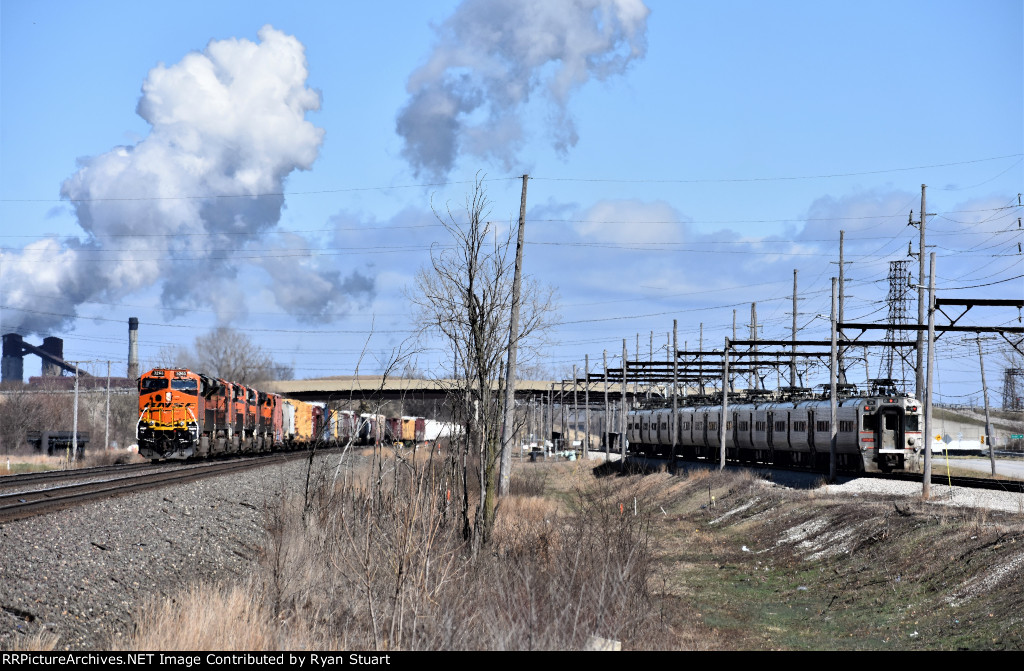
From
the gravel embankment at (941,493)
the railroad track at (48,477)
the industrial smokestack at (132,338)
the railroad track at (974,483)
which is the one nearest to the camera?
the gravel embankment at (941,493)

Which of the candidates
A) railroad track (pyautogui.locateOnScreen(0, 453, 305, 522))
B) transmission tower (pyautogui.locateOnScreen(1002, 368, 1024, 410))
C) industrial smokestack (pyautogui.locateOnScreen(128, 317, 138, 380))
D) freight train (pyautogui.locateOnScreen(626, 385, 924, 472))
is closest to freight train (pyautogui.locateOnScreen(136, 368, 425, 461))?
railroad track (pyautogui.locateOnScreen(0, 453, 305, 522))

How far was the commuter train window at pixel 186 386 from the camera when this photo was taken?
4203cm

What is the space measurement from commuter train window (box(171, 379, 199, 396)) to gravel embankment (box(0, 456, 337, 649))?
18.3 meters

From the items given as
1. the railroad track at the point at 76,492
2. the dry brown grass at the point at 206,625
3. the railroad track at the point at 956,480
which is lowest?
the railroad track at the point at 956,480

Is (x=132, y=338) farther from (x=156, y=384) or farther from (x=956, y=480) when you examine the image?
(x=956, y=480)

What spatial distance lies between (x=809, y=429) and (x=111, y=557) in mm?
37381

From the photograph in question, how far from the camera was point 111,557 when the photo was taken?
1502 centimetres

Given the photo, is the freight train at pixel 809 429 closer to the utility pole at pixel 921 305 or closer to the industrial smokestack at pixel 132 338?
the utility pole at pixel 921 305

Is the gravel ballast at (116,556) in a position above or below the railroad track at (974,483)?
above

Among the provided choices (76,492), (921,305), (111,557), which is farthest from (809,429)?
(111,557)

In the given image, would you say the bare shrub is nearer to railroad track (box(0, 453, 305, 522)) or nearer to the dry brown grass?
the dry brown grass

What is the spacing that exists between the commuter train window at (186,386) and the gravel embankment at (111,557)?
18280 mm

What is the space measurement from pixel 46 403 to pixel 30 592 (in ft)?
345

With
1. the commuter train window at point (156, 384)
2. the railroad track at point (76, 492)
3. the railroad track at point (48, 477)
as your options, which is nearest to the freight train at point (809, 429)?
the railroad track at point (76, 492)
